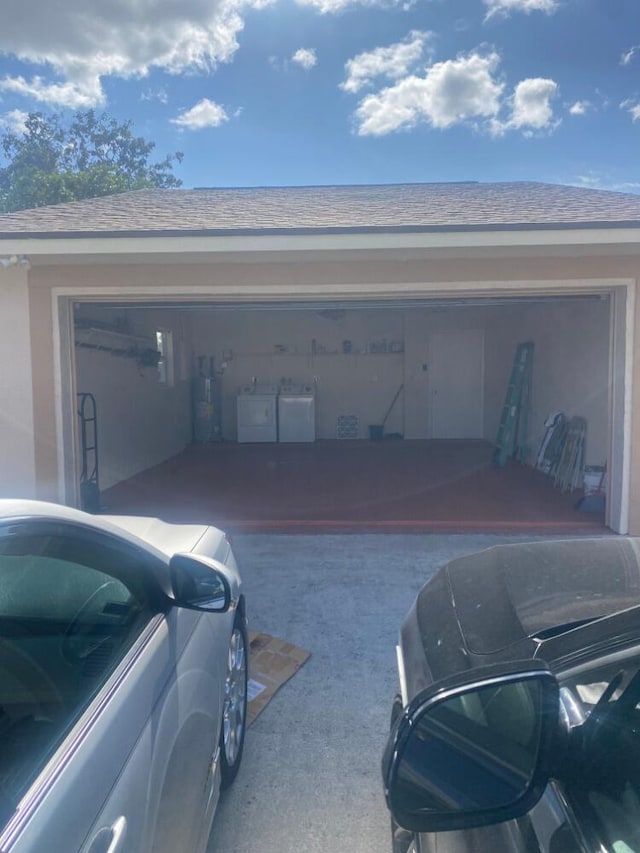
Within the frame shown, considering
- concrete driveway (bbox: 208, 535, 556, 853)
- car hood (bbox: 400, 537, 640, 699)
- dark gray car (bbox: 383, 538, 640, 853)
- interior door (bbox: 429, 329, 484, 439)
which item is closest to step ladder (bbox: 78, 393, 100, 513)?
concrete driveway (bbox: 208, 535, 556, 853)

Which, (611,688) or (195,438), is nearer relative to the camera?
(611,688)

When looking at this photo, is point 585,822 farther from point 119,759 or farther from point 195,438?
point 195,438

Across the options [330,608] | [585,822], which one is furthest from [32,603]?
[330,608]

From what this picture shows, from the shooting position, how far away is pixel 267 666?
3535mm

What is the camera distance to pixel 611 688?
127 cm

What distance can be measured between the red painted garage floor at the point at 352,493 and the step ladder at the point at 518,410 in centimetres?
39

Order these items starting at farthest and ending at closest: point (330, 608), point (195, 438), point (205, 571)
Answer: point (195, 438) < point (330, 608) < point (205, 571)

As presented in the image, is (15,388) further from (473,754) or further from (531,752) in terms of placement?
(531,752)

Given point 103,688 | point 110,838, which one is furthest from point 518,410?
point 110,838

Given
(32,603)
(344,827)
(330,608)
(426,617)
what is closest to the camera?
(32,603)

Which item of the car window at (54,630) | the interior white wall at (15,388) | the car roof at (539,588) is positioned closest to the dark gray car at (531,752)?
the car roof at (539,588)

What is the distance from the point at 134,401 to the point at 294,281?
4.58 metres

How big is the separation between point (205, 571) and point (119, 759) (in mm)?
700

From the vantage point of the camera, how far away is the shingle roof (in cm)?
533
